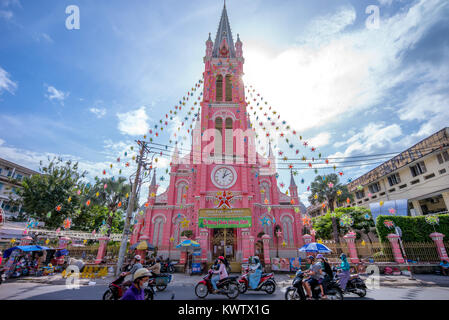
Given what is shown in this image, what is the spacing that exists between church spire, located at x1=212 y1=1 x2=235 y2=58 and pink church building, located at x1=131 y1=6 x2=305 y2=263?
2.16 meters

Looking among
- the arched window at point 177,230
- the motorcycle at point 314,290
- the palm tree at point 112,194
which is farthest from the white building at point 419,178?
the palm tree at point 112,194

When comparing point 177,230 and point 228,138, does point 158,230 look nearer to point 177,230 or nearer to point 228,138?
point 177,230

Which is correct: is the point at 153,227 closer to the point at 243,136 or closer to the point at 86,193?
the point at 86,193

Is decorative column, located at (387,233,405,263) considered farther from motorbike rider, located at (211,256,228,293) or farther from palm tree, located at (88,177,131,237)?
palm tree, located at (88,177,131,237)

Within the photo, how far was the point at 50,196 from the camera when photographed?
66.9 feet

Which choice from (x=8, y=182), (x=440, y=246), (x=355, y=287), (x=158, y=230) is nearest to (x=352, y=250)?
(x=440, y=246)

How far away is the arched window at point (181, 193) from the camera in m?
24.2

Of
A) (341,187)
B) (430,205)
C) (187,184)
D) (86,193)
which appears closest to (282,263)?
(187,184)

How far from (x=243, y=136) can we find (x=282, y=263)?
13.5m

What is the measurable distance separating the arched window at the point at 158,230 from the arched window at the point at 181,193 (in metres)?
2.96

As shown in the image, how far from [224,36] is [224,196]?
27250mm
